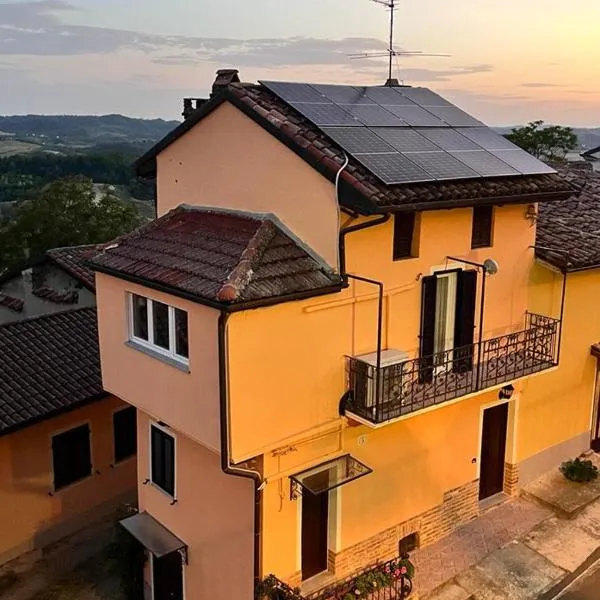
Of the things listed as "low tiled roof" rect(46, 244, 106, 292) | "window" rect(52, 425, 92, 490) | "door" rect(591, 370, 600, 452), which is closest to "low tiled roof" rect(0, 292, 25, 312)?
"low tiled roof" rect(46, 244, 106, 292)

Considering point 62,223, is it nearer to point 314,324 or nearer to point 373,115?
point 373,115

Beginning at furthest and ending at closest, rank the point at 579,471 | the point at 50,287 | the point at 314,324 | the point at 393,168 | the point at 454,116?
the point at 50,287, the point at 579,471, the point at 454,116, the point at 393,168, the point at 314,324

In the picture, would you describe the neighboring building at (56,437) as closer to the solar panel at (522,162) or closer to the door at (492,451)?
the door at (492,451)

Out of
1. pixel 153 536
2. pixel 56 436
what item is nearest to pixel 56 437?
pixel 56 436

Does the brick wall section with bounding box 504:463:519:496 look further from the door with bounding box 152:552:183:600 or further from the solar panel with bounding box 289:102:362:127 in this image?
the solar panel with bounding box 289:102:362:127

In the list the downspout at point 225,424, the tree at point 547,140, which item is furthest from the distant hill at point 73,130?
the downspout at point 225,424

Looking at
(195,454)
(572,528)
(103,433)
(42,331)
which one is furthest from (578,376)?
(42,331)
